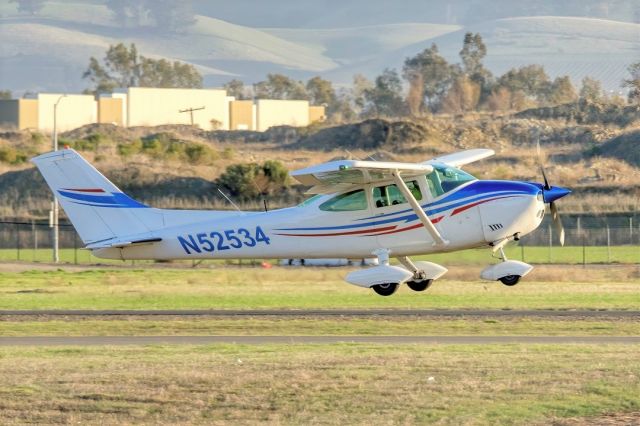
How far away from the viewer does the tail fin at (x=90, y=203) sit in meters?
28.8

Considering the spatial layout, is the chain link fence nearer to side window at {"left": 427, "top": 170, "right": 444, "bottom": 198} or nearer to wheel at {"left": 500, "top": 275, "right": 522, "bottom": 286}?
side window at {"left": 427, "top": 170, "right": 444, "bottom": 198}

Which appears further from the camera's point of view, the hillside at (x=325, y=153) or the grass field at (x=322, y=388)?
the hillside at (x=325, y=153)

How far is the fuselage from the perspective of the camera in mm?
26422

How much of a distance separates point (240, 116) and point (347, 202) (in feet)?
448

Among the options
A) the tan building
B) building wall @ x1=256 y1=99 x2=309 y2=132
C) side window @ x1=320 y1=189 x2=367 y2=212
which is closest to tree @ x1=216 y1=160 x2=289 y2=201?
side window @ x1=320 y1=189 x2=367 y2=212

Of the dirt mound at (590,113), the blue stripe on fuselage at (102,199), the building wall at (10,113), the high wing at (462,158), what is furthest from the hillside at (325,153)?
the blue stripe on fuselage at (102,199)

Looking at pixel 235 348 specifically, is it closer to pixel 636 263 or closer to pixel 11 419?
pixel 11 419

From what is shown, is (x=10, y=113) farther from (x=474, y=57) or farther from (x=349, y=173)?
(x=349, y=173)

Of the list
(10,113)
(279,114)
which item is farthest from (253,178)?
(279,114)

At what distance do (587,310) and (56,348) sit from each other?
16.9 meters

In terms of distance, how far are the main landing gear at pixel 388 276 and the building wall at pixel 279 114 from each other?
139 metres

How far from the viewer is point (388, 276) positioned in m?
26.5

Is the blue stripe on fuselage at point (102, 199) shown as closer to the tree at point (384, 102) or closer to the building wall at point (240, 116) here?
the building wall at point (240, 116)

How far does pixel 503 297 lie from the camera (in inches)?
1833
